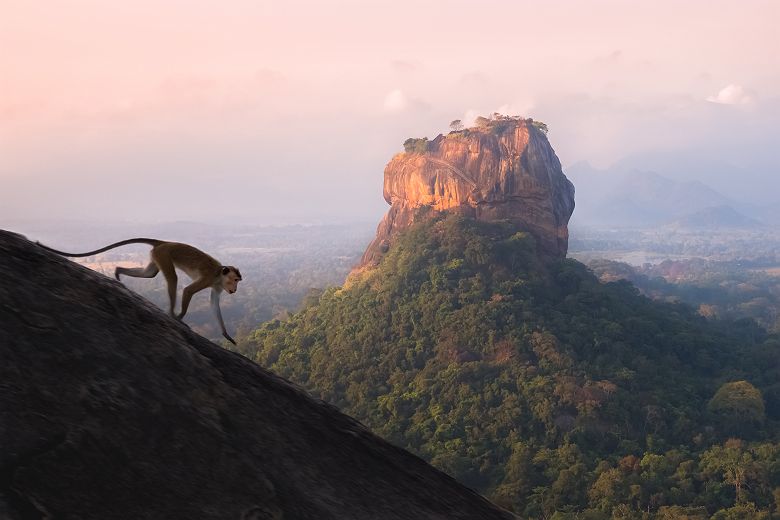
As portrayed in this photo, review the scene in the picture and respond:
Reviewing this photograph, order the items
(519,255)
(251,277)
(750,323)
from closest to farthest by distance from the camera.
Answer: (519,255) < (750,323) < (251,277)

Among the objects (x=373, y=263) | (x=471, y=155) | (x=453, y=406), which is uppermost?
(x=471, y=155)

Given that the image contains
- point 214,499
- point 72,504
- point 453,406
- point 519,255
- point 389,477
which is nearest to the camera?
point 72,504

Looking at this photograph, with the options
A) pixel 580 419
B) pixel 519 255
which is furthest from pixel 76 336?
pixel 519 255

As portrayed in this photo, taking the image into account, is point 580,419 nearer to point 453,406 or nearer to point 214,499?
point 453,406

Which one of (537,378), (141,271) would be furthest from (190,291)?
(537,378)

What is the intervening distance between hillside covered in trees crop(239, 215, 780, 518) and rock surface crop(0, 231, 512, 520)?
91.1 feet

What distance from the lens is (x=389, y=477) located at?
19.5 ft

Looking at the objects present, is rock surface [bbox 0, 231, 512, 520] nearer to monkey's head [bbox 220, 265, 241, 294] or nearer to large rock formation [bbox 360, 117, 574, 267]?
monkey's head [bbox 220, 265, 241, 294]

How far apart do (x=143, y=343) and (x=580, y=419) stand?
42.9 m

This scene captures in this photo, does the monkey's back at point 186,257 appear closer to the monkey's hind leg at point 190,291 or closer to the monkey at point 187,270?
the monkey at point 187,270

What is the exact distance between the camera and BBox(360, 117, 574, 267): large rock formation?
226 ft

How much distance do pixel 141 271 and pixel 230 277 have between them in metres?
0.97

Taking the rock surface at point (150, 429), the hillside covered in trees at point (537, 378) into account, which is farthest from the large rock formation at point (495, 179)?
the rock surface at point (150, 429)

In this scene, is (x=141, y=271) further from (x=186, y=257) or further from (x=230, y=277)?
(x=230, y=277)
